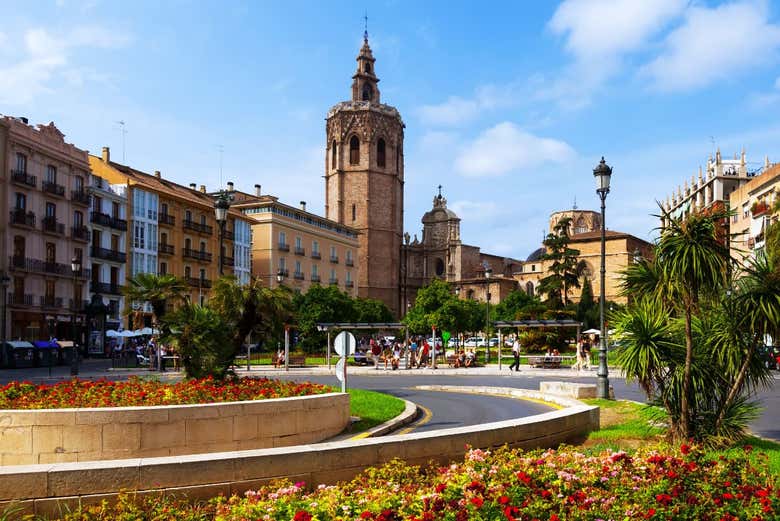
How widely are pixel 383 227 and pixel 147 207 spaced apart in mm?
48395

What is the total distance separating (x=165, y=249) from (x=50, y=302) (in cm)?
1358

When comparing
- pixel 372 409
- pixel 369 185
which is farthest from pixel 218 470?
pixel 369 185

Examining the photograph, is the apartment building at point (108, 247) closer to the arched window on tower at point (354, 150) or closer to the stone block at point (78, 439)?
the stone block at point (78, 439)

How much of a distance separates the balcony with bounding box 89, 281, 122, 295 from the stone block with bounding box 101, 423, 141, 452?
4531 centimetres

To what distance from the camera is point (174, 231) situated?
208 ft

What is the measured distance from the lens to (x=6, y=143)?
1809 inches

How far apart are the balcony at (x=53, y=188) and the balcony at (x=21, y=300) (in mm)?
6977

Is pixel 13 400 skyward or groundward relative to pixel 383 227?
groundward

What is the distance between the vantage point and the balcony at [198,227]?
6444cm

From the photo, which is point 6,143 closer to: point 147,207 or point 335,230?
point 147,207

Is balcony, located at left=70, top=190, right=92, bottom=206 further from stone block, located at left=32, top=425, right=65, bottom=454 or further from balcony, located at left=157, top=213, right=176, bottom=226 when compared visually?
stone block, located at left=32, top=425, right=65, bottom=454

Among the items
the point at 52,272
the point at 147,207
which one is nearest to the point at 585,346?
the point at 52,272

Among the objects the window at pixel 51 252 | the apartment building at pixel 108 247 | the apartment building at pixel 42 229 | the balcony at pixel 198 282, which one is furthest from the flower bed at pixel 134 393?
the balcony at pixel 198 282

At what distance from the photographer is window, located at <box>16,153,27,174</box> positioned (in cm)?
4684
